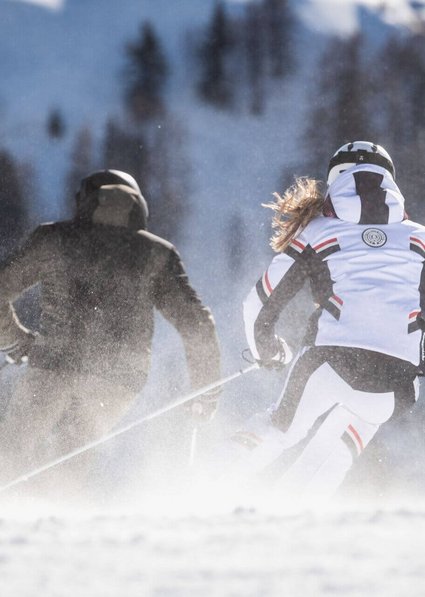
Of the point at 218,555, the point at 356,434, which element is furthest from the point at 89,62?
the point at 218,555

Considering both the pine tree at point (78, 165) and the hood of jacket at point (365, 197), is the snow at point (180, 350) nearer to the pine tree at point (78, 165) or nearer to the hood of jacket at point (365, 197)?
the pine tree at point (78, 165)

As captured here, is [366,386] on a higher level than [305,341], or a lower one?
lower

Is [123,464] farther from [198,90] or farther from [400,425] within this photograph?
[198,90]

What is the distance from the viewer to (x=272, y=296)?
354 centimetres

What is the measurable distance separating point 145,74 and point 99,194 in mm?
21127

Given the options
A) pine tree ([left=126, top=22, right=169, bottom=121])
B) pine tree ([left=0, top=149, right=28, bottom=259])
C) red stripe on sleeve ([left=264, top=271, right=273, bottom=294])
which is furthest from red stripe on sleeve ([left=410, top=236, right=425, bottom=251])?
pine tree ([left=126, top=22, right=169, bottom=121])

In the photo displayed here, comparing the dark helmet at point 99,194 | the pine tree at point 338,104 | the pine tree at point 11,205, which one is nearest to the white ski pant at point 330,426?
the dark helmet at point 99,194

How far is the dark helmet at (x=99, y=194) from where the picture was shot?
3.50 metres

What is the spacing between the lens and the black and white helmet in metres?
3.77

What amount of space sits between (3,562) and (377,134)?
67.3ft

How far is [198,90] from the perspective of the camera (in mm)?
22547

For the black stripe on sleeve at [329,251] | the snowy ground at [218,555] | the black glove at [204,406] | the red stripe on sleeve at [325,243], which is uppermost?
the red stripe on sleeve at [325,243]

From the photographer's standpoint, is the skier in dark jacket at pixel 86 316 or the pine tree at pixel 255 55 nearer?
the skier in dark jacket at pixel 86 316

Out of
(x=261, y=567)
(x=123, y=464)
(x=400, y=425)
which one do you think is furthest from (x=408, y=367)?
(x=400, y=425)
